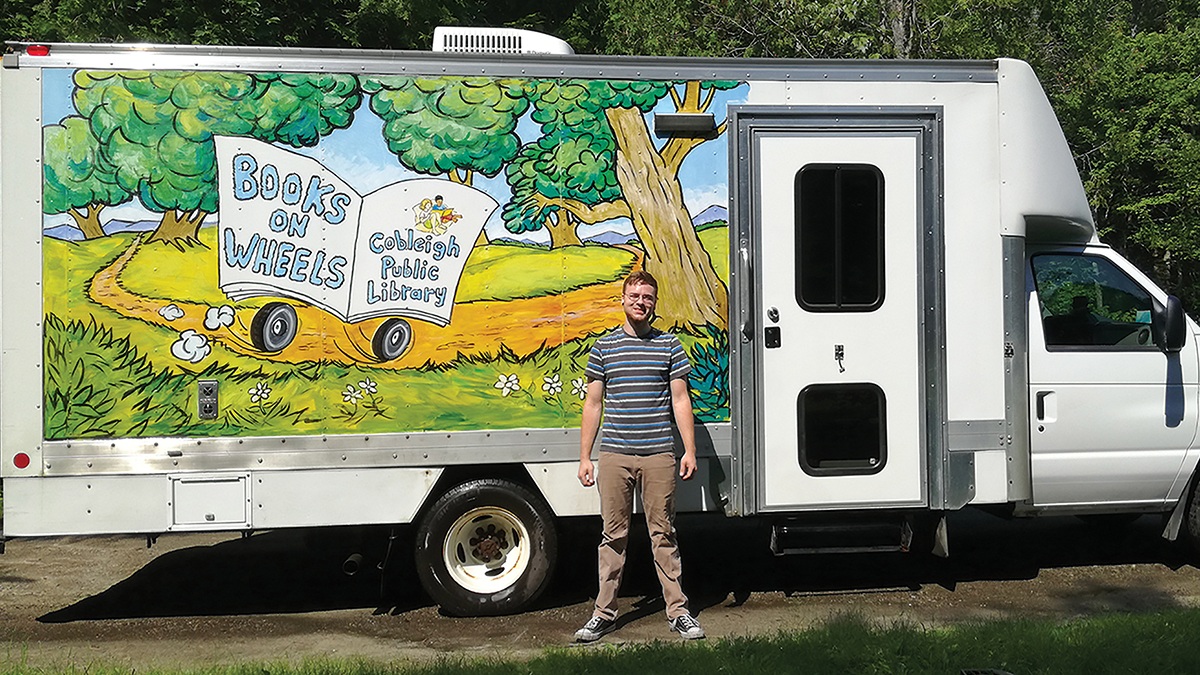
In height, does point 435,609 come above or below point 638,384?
below

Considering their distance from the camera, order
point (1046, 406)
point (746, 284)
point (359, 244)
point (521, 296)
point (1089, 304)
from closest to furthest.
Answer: point (359, 244) → point (521, 296) → point (746, 284) → point (1046, 406) → point (1089, 304)

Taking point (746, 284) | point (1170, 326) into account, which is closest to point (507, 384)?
point (746, 284)

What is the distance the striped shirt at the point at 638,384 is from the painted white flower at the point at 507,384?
54 cm

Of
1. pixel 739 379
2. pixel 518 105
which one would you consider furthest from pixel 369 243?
pixel 739 379

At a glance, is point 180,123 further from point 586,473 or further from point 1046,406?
point 1046,406

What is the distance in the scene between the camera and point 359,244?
606 cm

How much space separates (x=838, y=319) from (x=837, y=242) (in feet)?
1.46

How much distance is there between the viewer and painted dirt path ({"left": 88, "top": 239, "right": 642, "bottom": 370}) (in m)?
5.84

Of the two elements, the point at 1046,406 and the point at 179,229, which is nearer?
the point at 179,229

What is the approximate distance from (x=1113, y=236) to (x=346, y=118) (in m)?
10.5

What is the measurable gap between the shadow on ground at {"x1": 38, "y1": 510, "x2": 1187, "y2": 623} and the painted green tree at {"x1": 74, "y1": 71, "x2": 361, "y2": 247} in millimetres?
2018

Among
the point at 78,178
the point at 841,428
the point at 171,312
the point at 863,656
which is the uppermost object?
the point at 78,178

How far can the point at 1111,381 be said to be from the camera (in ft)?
22.2

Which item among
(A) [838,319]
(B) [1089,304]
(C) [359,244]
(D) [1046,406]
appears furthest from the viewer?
(B) [1089,304]
